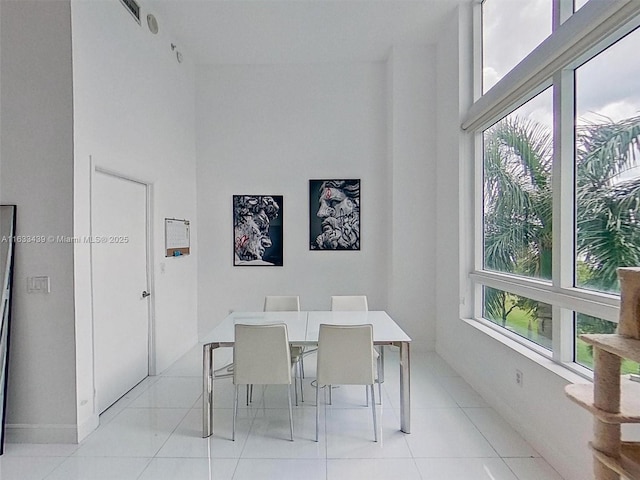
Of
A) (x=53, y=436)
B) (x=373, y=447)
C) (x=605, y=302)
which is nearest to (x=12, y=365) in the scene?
(x=53, y=436)

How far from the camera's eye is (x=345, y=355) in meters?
2.64

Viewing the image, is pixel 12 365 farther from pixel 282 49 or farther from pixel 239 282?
pixel 282 49

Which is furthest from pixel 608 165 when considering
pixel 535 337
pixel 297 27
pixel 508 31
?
pixel 297 27

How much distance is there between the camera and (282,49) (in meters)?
4.71

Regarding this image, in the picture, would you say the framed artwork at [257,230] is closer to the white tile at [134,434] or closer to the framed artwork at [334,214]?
the framed artwork at [334,214]

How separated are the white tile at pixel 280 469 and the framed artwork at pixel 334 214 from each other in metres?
3.01

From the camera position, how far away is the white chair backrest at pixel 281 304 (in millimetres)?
3971

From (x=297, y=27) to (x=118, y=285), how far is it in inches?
128

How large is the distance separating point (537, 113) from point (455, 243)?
1595 millimetres

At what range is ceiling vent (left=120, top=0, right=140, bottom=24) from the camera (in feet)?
11.1

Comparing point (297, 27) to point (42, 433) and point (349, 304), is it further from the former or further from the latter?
point (42, 433)

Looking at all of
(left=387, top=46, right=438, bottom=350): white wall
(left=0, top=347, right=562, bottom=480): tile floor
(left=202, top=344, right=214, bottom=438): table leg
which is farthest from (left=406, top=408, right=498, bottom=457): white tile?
(left=387, top=46, right=438, bottom=350): white wall

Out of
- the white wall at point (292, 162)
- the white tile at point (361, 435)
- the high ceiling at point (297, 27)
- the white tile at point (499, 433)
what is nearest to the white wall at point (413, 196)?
the white wall at point (292, 162)

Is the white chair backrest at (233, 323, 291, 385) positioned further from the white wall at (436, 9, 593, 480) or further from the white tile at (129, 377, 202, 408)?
the white wall at (436, 9, 593, 480)
